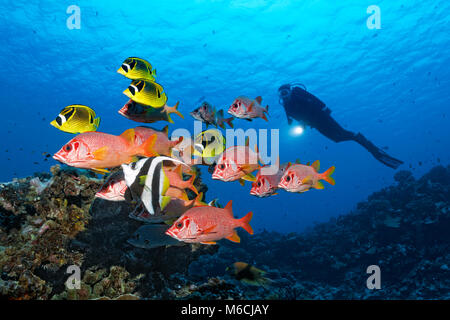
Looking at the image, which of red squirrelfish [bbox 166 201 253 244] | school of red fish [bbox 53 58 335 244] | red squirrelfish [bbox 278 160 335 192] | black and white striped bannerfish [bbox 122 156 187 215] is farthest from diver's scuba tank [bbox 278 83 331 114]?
black and white striped bannerfish [bbox 122 156 187 215]

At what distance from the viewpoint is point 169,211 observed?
300 centimetres

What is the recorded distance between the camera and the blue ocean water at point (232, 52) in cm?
2336

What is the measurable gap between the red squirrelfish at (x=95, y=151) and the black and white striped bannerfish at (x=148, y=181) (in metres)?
0.26

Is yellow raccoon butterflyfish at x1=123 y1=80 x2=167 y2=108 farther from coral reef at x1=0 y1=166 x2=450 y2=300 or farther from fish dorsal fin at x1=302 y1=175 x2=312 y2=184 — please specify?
coral reef at x1=0 y1=166 x2=450 y2=300

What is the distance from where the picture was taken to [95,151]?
2217mm

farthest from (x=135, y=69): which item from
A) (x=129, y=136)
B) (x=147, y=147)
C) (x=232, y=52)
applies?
(x=232, y=52)

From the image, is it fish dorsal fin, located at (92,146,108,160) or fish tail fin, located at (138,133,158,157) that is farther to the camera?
fish tail fin, located at (138,133,158,157)

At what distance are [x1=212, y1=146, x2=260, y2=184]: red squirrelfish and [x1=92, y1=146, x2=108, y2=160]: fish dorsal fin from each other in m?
1.42

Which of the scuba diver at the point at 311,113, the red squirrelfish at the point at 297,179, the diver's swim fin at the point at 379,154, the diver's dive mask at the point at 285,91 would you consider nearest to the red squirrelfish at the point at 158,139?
the red squirrelfish at the point at 297,179

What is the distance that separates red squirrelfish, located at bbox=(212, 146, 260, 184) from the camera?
3279mm

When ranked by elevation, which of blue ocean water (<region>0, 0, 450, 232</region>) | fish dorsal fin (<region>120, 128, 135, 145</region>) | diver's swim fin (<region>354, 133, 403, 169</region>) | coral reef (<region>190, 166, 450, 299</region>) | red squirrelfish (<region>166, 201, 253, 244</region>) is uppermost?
blue ocean water (<region>0, 0, 450, 232</region>)

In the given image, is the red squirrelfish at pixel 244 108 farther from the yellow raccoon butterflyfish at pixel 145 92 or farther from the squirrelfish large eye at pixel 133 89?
the squirrelfish large eye at pixel 133 89
